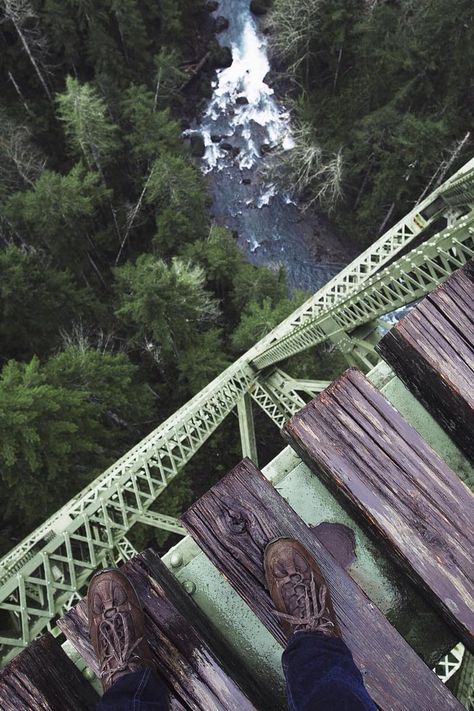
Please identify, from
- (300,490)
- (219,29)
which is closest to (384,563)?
(300,490)

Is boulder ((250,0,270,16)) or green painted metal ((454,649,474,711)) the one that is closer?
green painted metal ((454,649,474,711))

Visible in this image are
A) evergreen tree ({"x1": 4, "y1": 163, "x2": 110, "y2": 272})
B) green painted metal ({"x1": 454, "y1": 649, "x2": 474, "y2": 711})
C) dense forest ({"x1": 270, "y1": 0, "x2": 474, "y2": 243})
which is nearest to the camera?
green painted metal ({"x1": 454, "y1": 649, "x2": 474, "y2": 711})

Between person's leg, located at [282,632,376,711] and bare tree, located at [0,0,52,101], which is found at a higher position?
bare tree, located at [0,0,52,101]

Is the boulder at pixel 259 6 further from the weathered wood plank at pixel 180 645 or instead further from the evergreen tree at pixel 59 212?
the weathered wood plank at pixel 180 645

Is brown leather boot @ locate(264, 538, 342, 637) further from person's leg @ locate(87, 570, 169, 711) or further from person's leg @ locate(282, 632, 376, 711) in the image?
person's leg @ locate(87, 570, 169, 711)

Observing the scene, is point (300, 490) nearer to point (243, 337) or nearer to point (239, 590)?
point (239, 590)

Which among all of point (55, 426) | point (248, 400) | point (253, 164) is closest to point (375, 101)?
point (253, 164)

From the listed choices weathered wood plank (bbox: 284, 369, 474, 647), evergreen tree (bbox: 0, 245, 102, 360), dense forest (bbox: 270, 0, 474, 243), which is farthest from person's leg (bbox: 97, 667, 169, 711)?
dense forest (bbox: 270, 0, 474, 243)
